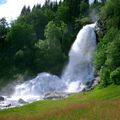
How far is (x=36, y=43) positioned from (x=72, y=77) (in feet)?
54.2

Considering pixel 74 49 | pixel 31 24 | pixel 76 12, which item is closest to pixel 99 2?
pixel 76 12

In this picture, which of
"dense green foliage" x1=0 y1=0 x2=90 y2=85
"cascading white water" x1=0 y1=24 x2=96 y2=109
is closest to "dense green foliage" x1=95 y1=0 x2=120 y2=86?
"cascading white water" x1=0 y1=24 x2=96 y2=109

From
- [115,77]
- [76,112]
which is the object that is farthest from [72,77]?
[76,112]

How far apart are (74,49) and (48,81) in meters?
16.3

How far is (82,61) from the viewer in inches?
3676

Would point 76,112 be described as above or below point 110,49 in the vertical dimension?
below

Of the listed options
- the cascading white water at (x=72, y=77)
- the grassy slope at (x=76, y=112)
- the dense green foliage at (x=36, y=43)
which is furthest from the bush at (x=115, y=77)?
the dense green foliage at (x=36, y=43)

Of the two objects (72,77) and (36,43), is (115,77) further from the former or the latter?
(36,43)

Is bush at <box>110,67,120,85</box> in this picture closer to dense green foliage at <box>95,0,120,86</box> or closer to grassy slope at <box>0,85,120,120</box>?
dense green foliage at <box>95,0,120,86</box>

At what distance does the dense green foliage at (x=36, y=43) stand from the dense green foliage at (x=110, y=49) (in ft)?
37.0

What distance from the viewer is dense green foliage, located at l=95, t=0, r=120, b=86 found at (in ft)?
217

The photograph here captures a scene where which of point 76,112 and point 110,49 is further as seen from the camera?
point 110,49

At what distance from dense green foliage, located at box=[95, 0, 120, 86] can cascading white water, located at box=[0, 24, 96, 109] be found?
213 inches

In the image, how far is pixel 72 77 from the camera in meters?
87.3
